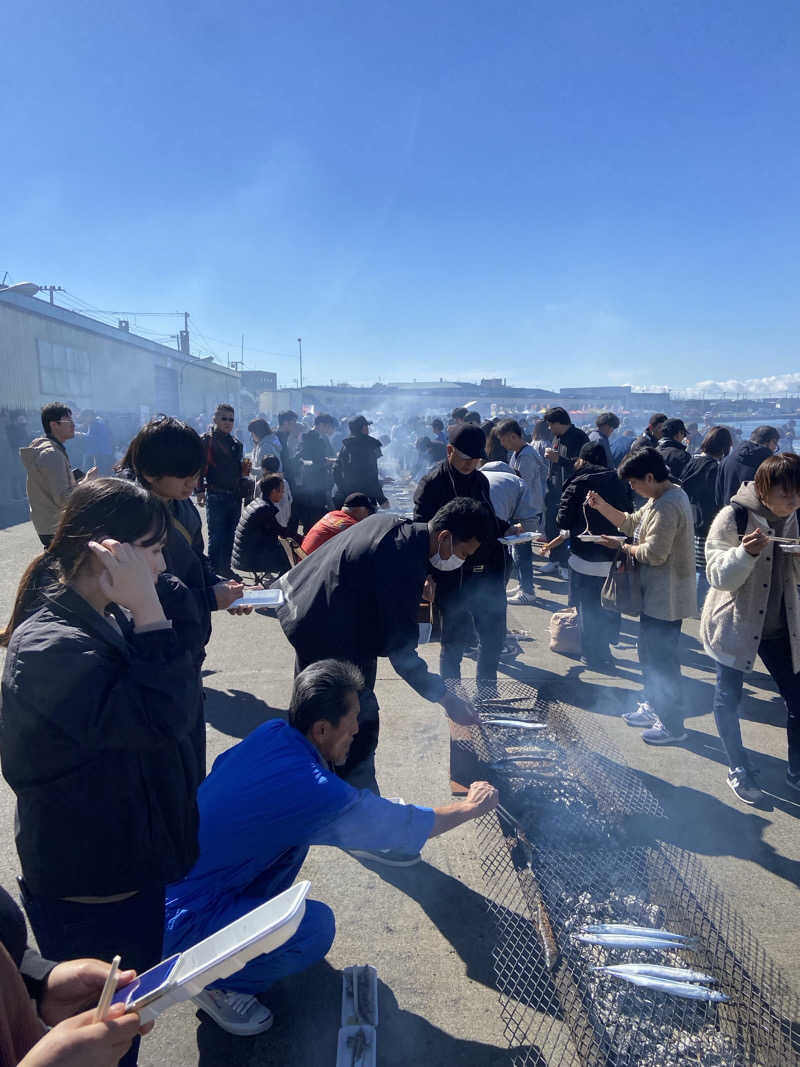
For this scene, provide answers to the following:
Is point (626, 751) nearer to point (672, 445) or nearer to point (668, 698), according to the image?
point (668, 698)

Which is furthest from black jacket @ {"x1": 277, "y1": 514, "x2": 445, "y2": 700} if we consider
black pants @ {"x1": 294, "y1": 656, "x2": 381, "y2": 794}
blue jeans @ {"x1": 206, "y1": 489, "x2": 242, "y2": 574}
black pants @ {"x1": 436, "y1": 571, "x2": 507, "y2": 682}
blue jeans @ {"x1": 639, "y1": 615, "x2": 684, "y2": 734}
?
blue jeans @ {"x1": 206, "y1": 489, "x2": 242, "y2": 574}

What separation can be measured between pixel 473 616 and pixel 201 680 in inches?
77.2

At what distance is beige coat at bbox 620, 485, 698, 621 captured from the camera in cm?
421

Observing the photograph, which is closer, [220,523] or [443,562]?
[443,562]

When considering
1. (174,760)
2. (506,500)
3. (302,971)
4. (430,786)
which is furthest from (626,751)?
(174,760)

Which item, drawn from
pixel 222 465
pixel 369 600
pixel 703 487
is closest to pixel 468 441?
pixel 369 600

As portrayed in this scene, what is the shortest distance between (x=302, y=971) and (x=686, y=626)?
18.8ft

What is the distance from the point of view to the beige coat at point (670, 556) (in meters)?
4.21

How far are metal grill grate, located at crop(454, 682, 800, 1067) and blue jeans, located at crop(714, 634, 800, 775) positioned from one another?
680 mm

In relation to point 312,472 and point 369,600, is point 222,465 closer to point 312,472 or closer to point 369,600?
point 312,472

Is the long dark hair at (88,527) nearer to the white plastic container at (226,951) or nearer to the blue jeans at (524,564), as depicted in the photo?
the white plastic container at (226,951)

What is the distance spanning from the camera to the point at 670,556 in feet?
14.1

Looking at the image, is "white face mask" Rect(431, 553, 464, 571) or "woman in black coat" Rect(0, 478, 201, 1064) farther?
"white face mask" Rect(431, 553, 464, 571)

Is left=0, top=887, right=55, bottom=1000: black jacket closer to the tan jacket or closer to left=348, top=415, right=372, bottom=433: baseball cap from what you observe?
the tan jacket
